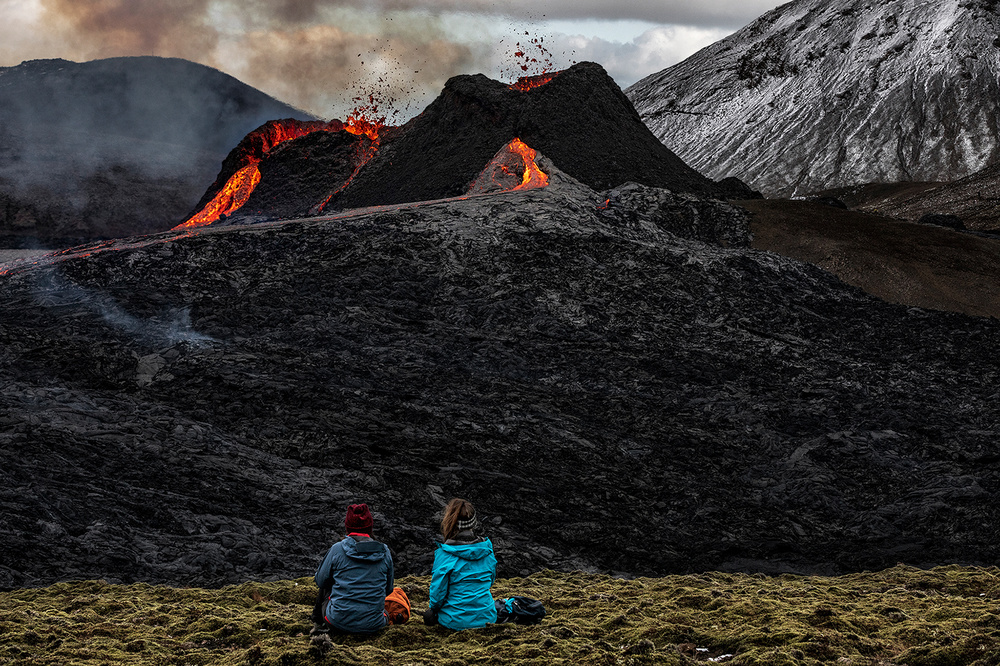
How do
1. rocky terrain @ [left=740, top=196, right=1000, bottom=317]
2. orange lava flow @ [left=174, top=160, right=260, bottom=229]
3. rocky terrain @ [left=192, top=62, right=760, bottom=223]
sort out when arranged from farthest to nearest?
orange lava flow @ [left=174, top=160, right=260, bottom=229]
rocky terrain @ [left=192, top=62, right=760, bottom=223]
rocky terrain @ [left=740, top=196, right=1000, bottom=317]

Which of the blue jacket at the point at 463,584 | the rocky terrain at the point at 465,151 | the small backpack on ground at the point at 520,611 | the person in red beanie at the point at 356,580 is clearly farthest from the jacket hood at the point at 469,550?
the rocky terrain at the point at 465,151

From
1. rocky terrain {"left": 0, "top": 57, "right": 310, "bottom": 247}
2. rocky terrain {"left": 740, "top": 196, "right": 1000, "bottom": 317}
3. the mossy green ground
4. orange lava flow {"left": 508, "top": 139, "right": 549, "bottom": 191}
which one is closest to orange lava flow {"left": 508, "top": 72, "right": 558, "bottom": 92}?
orange lava flow {"left": 508, "top": 139, "right": 549, "bottom": 191}

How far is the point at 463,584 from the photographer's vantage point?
8.46 meters

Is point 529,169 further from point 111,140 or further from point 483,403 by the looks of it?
point 111,140

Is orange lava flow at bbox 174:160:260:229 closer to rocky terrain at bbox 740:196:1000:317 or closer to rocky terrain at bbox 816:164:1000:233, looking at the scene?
rocky terrain at bbox 740:196:1000:317

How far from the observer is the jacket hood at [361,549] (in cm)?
795

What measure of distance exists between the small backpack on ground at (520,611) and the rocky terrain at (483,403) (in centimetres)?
563

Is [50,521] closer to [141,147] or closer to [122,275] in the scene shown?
[122,275]

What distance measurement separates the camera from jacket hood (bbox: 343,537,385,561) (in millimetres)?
7949

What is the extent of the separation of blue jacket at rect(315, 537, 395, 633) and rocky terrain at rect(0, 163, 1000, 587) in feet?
19.1

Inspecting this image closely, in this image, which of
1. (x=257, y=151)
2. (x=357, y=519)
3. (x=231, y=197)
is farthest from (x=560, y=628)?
(x=257, y=151)

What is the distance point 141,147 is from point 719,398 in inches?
3124

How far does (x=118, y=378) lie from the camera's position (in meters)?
19.9

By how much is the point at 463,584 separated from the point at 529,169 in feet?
92.8
